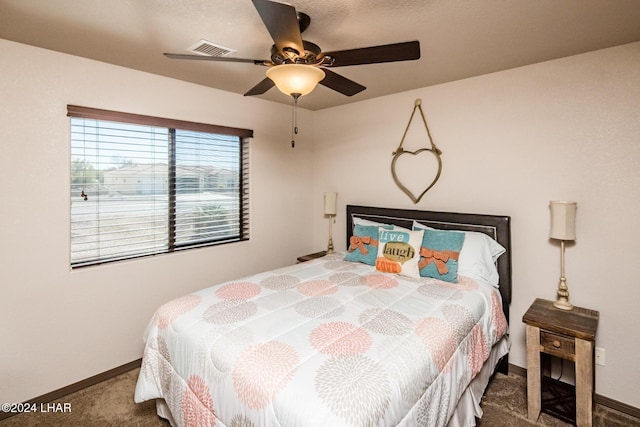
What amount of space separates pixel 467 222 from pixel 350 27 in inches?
71.9

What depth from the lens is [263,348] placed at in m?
1.53

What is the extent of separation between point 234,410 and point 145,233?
1.95 m

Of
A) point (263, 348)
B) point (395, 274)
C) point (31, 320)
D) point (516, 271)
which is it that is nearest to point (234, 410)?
point (263, 348)

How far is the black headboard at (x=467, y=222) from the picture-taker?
261 centimetres

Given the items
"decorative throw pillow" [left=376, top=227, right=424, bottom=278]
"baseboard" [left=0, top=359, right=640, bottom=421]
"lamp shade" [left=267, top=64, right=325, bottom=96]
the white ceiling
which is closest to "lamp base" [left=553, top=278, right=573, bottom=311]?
"baseboard" [left=0, top=359, right=640, bottom=421]

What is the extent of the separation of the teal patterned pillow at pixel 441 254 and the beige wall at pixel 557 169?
0.43 metres

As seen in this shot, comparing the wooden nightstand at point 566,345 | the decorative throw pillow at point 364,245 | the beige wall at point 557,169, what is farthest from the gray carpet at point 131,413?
the decorative throw pillow at point 364,245

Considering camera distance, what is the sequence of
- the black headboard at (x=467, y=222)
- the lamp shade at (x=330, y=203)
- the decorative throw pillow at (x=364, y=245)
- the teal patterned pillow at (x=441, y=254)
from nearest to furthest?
1. the teal patterned pillow at (x=441, y=254)
2. the black headboard at (x=467, y=222)
3. the decorative throw pillow at (x=364, y=245)
4. the lamp shade at (x=330, y=203)

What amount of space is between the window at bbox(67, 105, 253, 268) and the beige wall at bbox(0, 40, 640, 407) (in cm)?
12

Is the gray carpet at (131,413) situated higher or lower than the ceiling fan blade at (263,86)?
lower

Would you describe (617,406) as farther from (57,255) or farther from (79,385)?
(57,255)

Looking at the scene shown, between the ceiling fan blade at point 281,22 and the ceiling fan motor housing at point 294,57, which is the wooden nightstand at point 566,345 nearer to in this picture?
the ceiling fan motor housing at point 294,57

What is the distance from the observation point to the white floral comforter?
4.19 ft

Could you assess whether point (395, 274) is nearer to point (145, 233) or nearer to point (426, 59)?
point (426, 59)
